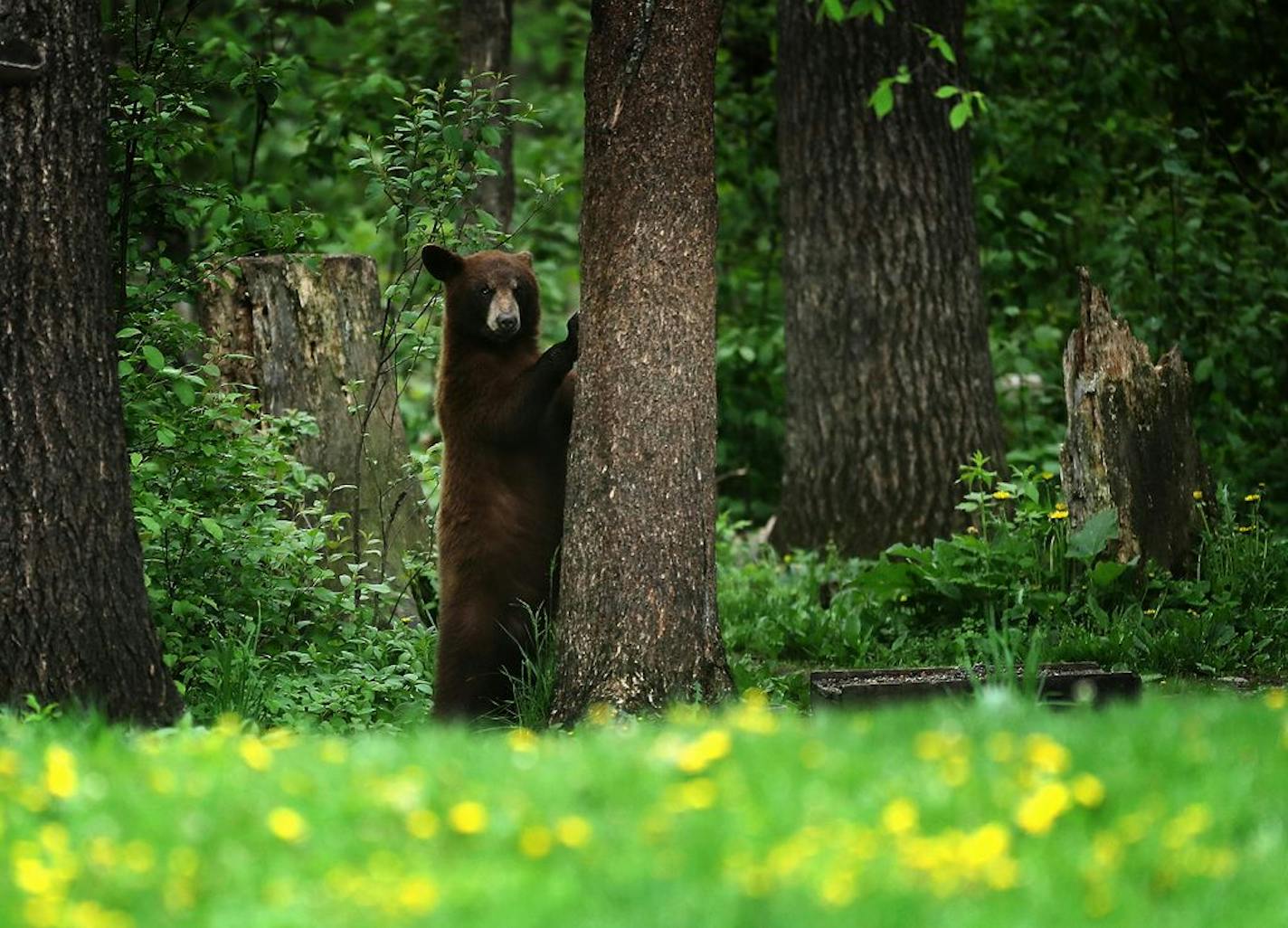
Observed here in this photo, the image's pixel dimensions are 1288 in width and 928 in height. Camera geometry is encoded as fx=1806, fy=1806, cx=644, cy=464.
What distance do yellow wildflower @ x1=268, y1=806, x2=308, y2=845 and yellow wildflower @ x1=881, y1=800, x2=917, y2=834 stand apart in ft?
4.24

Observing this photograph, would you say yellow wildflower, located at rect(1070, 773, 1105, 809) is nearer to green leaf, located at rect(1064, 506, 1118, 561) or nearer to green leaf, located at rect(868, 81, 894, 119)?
green leaf, located at rect(1064, 506, 1118, 561)

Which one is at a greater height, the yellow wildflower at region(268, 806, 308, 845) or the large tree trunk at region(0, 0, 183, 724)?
the large tree trunk at region(0, 0, 183, 724)

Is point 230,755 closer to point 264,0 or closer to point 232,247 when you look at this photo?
point 232,247

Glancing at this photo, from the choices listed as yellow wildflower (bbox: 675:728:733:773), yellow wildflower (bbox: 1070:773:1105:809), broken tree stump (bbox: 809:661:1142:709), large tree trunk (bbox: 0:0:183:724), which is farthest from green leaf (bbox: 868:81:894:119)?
yellow wildflower (bbox: 1070:773:1105:809)

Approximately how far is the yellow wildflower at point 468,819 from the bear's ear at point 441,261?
4.91 metres

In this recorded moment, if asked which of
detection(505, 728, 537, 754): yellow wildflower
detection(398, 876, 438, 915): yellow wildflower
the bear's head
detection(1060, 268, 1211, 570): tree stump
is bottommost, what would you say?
detection(505, 728, 537, 754): yellow wildflower

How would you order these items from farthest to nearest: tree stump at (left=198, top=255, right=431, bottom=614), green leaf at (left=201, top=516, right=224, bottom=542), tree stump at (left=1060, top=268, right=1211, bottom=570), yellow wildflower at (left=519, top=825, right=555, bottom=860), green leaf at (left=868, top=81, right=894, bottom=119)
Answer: tree stump at (left=198, top=255, right=431, bottom=614) < green leaf at (left=868, top=81, right=894, bottom=119) < tree stump at (left=1060, top=268, right=1211, bottom=570) < green leaf at (left=201, top=516, right=224, bottom=542) < yellow wildflower at (left=519, top=825, right=555, bottom=860)

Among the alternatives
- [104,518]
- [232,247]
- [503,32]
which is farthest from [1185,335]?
[104,518]

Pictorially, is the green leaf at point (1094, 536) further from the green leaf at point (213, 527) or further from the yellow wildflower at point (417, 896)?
the yellow wildflower at point (417, 896)

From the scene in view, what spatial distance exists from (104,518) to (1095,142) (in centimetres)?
1071

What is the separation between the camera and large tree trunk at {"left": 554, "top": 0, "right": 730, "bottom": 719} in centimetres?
713

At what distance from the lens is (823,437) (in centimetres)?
1198

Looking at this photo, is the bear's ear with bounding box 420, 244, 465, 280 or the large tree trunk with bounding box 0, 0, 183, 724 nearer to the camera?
the large tree trunk with bounding box 0, 0, 183, 724

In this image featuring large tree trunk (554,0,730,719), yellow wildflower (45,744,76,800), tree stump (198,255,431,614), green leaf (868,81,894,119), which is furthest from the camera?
tree stump (198,255,431,614)
